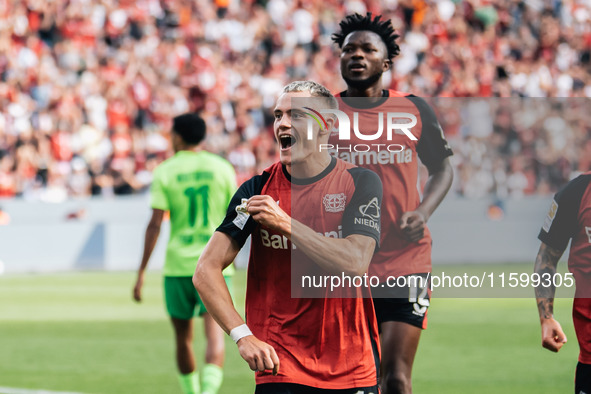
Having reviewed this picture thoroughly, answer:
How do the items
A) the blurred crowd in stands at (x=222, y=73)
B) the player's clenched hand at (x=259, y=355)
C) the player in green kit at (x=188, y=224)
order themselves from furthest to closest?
the blurred crowd in stands at (x=222, y=73) < the player in green kit at (x=188, y=224) < the player's clenched hand at (x=259, y=355)

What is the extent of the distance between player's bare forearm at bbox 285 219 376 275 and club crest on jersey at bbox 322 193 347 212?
246mm

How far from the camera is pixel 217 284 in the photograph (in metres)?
4.22

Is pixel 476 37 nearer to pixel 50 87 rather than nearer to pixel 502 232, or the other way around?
pixel 502 232

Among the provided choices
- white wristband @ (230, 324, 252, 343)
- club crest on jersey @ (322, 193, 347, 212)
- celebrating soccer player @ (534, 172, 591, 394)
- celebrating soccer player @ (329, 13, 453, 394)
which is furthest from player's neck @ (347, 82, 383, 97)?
white wristband @ (230, 324, 252, 343)

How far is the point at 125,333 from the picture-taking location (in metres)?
12.7

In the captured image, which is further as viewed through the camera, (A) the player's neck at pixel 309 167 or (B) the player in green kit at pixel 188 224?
(B) the player in green kit at pixel 188 224

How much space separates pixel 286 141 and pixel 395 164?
2284 mm

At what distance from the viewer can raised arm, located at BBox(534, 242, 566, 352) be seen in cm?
501

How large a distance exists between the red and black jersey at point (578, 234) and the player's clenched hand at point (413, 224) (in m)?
1.23

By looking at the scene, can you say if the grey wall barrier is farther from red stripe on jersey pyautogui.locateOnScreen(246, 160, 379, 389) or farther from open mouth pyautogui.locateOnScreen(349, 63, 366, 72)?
red stripe on jersey pyautogui.locateOnScreen(246, 160, 379, 389)

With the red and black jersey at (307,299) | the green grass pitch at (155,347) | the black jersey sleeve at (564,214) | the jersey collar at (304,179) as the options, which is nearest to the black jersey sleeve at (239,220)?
the red and black jersey at (307,299)

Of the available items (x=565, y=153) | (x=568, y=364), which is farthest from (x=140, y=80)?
(x=568, y=364)

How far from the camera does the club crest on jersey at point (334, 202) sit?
4426 mm

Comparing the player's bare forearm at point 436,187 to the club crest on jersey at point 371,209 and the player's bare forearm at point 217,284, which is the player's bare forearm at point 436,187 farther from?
the player's bare forearm at point 217,284
